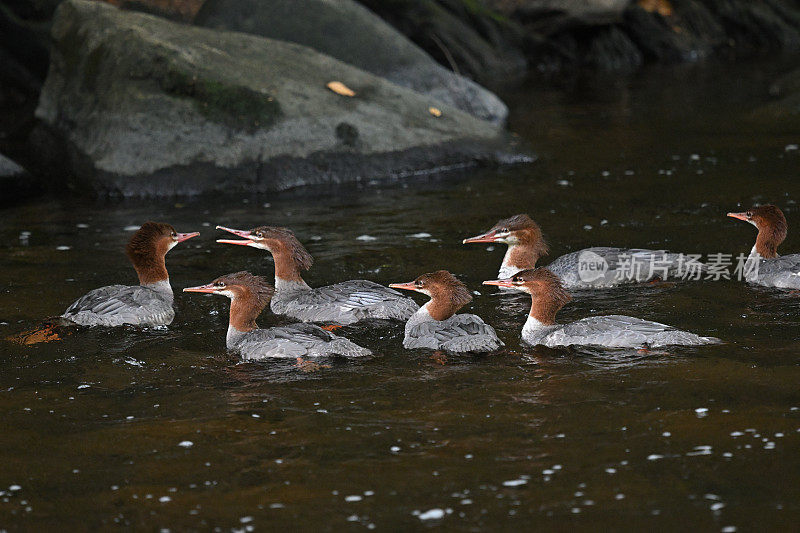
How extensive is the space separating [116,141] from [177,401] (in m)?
6.78

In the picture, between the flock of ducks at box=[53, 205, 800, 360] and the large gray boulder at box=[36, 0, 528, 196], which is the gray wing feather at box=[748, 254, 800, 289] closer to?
the flock of ducks at box=[53, 205, 800, 360]

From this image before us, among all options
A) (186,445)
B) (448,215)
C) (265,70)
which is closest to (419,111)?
(265,70)

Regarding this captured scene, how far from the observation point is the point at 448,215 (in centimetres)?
1071

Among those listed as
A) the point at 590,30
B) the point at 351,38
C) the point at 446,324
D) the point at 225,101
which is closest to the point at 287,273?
the point at 446,324

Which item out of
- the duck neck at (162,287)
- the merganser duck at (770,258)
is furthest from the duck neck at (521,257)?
the duck neck at (162,287)

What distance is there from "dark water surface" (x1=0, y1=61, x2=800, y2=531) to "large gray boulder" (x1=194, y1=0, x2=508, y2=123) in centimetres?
572

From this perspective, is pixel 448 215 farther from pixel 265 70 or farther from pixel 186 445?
pixel 186 445

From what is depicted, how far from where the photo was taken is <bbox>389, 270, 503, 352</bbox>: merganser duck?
22.0 ft

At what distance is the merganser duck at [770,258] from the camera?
25.2ft

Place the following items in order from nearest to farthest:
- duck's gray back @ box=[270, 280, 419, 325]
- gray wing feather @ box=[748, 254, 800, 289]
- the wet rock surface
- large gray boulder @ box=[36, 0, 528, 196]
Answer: duck's gray back @ box=[270, 280, 419, 325] < gray wing feather @ box=[748, 254, 800, 289] < large gray boulder @ box=[36, 0, 528, 196] < the wet rock surface

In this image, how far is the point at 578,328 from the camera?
674 cm

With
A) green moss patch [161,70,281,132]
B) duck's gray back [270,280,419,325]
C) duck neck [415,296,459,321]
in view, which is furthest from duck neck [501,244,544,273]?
green moss patch [161,70,281,132]

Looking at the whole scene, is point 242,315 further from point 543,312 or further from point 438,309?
point 543,312

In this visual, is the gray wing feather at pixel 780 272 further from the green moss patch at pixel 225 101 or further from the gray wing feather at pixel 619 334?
the green moss patch at pixel 225 101
